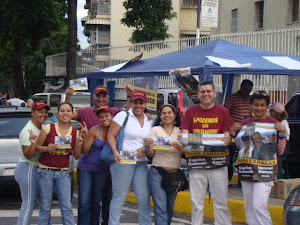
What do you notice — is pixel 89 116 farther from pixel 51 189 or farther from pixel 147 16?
pixel 147 16

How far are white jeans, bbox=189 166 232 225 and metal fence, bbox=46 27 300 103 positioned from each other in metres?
9.31

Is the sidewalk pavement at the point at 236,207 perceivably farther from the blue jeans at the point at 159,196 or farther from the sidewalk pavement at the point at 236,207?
the blue jeans at the point at 159,196

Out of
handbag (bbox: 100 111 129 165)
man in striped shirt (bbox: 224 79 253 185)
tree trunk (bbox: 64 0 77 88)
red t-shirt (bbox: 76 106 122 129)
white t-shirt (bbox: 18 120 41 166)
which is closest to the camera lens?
white t-shirt (bbox: 18 120 41 166)

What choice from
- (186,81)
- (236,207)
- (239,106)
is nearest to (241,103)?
(239,106)

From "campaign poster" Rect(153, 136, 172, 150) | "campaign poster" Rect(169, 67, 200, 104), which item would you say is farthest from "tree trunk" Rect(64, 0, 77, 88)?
"campaign poster" Rect(153, 136, 172, 150)

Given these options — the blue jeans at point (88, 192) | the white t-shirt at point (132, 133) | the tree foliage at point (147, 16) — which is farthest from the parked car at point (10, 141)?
the tree foliage at point (147, 16)

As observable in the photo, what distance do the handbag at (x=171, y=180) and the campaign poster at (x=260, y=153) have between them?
703 mm

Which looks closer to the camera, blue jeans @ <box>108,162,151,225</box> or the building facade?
blue jeans @ <box>108,162,151,225</box>

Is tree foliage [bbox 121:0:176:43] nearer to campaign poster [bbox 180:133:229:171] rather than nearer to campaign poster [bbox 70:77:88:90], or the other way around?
campaign poster [bbox 70:77:88:90]

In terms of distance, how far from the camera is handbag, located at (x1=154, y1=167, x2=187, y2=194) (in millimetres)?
5609

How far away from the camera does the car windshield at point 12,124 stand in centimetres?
813

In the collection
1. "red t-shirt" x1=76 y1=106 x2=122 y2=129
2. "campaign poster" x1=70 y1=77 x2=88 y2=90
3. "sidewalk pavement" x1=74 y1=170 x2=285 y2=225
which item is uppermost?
"campaign poster" x1=70 y1=77 x2=88 y2=90

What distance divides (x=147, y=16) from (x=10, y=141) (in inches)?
726

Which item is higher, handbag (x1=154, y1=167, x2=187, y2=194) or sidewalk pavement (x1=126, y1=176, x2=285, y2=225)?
handbag (x1=154, y1=167, x2=187, y2=194)
